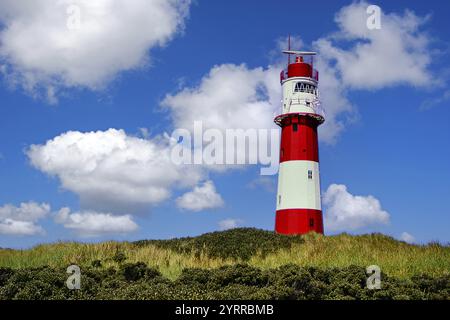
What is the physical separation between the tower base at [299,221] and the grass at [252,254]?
73.7 inches

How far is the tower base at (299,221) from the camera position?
30.0m

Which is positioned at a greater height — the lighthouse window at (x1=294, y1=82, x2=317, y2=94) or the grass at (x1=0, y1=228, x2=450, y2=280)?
the lighthouse window at (x1=294, y1=82, x2=317, y2=94)

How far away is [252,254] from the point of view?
23.4 m

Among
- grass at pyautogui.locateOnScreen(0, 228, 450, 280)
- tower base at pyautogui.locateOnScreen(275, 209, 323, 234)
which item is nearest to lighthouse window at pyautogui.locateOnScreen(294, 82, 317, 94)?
tower base at pyautogui.locateOnScreen(275, 209, 323, 234)

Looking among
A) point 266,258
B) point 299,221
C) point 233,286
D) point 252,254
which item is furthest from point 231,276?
point 299,221

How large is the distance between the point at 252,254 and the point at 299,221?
753 cm

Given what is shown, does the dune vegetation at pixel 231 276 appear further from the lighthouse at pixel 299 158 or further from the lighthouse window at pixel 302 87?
the lighthouse window at pixel 302 87

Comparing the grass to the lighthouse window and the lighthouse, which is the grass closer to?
the lighthouse

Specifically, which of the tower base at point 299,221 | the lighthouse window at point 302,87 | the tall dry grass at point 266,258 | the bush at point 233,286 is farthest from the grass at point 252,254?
the lighthouse window at point 302,87

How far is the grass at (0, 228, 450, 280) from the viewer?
608 inches

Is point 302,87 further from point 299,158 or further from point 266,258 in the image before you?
point 266,258

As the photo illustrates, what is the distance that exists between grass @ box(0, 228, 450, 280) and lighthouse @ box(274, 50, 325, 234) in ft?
8.01

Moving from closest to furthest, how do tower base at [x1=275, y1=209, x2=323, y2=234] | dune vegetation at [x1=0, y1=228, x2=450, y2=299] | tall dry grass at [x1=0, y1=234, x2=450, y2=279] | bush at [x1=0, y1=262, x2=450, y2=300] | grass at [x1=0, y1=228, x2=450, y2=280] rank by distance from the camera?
bush at [x1=0, y1=262, x2=450, y2=300], dune vegetation at [x1=0, y1=228, x2=450, y2=299], tall dry grass at [x1=0, y1=234, x2=450, y2=279], grass at [x1=0, y1=228, x2=450, y2=280], tower base at [x1=275, y1=209, x2=323, y2=234]
